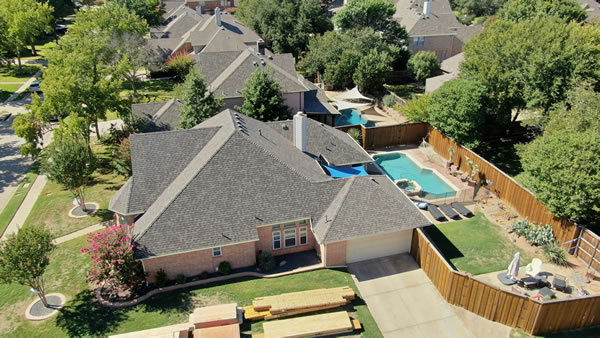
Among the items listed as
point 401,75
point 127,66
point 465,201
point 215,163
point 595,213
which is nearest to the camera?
point 215,163

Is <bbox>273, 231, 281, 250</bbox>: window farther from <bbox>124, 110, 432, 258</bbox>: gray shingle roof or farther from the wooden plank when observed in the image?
the wooden plank

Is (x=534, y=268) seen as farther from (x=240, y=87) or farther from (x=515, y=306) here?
(x=240, y=87)

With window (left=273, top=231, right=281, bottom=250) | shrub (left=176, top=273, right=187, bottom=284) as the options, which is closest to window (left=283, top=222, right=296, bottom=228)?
window (left=273, top=231, right=281, bottom=250)

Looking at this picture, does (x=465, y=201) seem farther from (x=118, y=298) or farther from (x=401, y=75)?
(x=401, y=75)

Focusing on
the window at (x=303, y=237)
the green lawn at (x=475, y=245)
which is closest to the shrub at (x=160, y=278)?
the window at (x=303, y=237)

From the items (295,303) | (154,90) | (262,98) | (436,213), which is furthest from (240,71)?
(295,303)

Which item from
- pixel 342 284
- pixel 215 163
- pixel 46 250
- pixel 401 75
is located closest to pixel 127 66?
pixel 215 163

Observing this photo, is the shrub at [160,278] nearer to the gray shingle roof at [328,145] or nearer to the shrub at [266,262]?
the shrub at [266,262]
